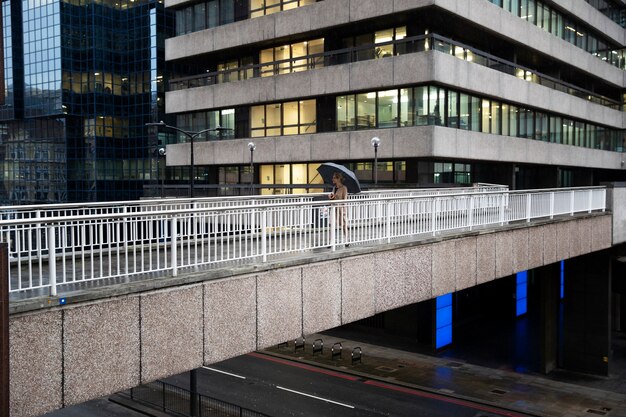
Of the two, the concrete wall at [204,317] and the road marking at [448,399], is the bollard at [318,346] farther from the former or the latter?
the concrete wall at [204,317]

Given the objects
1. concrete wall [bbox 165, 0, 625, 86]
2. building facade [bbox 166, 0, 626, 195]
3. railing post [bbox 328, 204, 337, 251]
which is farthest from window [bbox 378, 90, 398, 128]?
railing post [bbox 328, 204, 337, 251]

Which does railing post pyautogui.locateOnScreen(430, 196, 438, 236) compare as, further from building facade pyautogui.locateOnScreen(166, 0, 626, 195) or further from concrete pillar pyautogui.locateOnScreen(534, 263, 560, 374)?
building facade pyautogui.locateOnScreen(166, 0, 626, 195)

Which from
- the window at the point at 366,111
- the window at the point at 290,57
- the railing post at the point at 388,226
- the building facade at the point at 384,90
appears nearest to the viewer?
the railing post at the point at 388,226

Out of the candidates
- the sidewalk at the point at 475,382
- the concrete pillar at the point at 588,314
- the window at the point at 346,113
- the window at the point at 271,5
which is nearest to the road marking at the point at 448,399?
the sidewalk at the point at 475,382

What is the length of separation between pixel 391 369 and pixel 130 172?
4555 centimetres

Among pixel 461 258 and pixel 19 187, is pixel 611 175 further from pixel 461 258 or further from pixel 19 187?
pixel 19 187

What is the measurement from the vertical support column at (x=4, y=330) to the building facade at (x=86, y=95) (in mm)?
58944

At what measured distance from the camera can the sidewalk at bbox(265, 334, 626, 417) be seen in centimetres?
2270

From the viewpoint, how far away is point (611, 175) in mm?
56969

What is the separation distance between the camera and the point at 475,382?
84.2 feet

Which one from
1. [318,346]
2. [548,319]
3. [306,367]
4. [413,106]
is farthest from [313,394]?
[413,106]

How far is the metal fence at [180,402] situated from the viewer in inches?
850

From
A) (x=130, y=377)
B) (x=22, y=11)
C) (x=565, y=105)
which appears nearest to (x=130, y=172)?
(x=22, y=11)

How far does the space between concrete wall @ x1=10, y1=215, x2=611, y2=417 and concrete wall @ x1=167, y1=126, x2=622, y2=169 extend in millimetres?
16596
